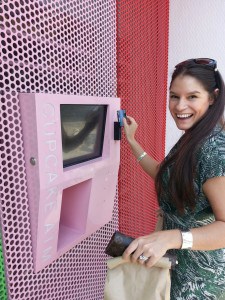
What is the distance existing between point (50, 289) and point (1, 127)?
0.69m

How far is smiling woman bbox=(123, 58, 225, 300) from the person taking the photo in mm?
1077

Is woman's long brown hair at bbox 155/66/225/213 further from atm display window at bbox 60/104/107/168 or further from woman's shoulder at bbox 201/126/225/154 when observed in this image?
atm display window at bbox 60/104/107/168

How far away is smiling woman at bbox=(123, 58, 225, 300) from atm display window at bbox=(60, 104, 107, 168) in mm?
306

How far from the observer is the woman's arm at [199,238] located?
952 millimetres

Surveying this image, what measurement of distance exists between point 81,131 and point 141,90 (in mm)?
969

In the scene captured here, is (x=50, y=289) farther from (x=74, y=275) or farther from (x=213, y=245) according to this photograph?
(x=213, y=245)

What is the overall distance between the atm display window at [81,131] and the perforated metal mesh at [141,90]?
16.8 inches

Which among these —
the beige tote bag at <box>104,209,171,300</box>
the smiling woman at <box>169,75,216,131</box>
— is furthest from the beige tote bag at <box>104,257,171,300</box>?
the smiling woman at <box>169,75,216,131</box>

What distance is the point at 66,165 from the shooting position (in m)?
1.08

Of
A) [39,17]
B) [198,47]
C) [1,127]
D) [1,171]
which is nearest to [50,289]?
[1,171]

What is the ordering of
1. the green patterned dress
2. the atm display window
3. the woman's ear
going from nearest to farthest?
the atm display window, the green patterned dress, the woman's ear

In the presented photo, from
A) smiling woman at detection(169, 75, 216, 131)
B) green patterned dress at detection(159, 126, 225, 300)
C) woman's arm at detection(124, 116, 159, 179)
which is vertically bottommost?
green patterned dress at detection(159, 126, 225, 300)

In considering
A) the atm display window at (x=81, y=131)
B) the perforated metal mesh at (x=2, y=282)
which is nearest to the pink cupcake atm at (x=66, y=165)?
the atm display window at (x=81, y=131)

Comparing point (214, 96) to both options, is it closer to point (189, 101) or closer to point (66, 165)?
point (189, 101)
